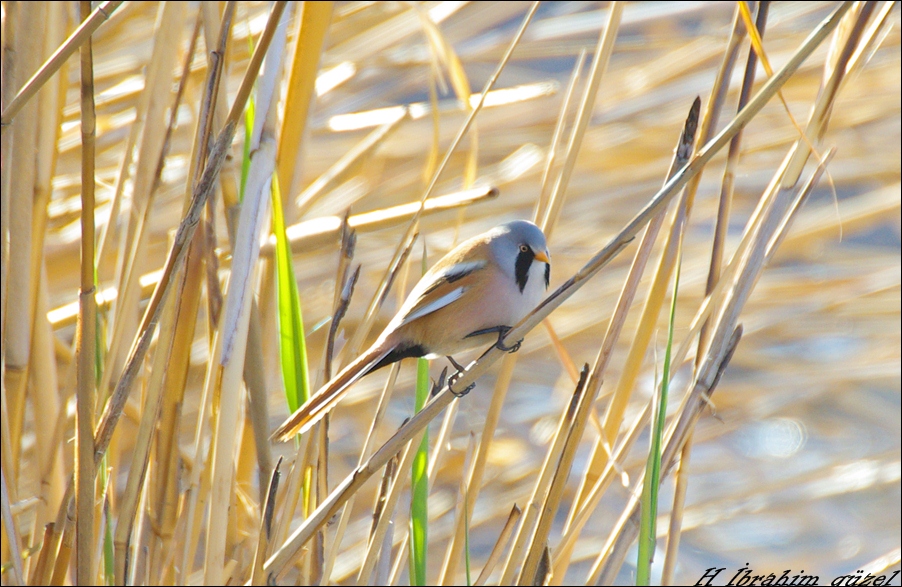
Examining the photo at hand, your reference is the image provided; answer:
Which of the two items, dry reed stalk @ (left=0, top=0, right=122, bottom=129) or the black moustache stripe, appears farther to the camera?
the black moustache stripe

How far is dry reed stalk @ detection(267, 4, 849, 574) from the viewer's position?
2.96 feet

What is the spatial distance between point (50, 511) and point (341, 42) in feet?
6.08

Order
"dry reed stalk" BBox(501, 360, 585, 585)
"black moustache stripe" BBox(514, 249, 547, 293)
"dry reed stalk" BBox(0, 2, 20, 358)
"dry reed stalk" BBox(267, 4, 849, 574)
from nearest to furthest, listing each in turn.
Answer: "dry reed stalk" BBox(267, 4, 849, 574) < "dry reed stalk" BBox(501, 360, 585, 585) < "dry reed stalk" BBox(0, 2, 20, 358) < "black moustache stripe" BBox(514, 249, 547, 293)

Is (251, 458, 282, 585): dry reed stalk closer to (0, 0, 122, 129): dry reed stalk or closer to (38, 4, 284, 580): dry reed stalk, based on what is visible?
(38, 4, 284, 580): dry reed stalk

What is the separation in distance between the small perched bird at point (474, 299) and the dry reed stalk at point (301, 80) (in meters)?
0.37

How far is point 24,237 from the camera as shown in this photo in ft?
4.69

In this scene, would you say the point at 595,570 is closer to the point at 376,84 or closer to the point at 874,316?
the point at 376,84

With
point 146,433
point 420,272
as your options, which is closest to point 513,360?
point 146,433

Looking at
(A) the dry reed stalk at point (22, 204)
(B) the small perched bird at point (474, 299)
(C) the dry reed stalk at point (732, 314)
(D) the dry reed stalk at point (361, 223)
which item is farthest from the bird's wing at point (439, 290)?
(A) the dry reed stalk at point (22, 204)

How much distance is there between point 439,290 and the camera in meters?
1.55

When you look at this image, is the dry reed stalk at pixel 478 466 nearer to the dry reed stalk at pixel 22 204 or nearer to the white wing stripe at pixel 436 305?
the white wing stripe at pixel 436 305

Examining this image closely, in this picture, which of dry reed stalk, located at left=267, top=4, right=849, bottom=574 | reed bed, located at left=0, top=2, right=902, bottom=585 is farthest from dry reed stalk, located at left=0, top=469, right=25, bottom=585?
dry reed stalk, located at left=267, top=4, right=849, bottom=574

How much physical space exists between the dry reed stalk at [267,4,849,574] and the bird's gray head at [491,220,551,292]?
360 mm

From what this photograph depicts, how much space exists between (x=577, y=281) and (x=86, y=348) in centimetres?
66
